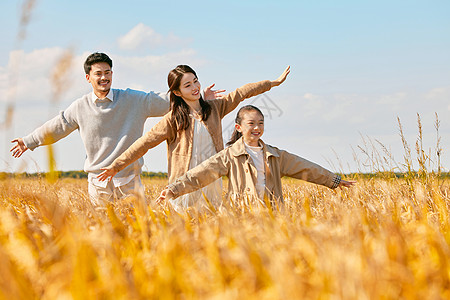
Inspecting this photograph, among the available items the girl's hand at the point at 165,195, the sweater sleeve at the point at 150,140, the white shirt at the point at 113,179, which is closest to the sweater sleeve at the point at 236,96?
the sweater sleeve at the point at 150,140

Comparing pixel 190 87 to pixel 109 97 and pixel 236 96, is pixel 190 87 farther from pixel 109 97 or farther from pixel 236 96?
pixel 109 97

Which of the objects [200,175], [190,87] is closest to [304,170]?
[200,175]

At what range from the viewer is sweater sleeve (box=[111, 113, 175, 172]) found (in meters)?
4.79

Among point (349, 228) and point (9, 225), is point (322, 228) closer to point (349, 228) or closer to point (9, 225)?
point (349, 228)

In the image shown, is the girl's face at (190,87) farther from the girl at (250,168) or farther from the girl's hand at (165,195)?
the girl's hand at (165,195)

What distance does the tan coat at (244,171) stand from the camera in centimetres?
421

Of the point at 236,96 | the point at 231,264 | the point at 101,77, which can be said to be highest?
the point at 101,77

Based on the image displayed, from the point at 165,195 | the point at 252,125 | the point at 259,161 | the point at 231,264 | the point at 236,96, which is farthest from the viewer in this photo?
the point at 236,96

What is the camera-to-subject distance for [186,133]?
479cm

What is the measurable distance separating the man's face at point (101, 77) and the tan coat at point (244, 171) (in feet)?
6.30

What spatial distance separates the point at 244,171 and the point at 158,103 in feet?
6.08

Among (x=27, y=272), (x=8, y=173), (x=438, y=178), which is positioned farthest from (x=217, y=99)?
(x=27, y=272)

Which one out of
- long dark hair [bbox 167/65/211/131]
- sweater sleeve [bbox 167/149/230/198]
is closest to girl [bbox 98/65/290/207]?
long dark hair [bbox 167/65/211/131]

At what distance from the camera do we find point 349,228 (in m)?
2.28
